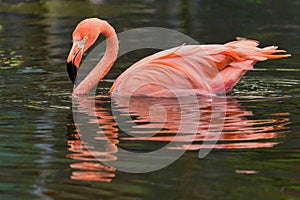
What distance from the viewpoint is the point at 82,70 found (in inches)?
354

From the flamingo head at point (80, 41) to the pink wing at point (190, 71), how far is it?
0.44 meters

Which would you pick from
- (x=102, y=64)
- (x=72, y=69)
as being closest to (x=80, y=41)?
(x=72, y=69)

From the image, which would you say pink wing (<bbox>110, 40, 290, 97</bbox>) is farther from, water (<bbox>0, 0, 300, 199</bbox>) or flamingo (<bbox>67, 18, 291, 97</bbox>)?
water (<bbox>0, 0, 300, 199</bbox>)

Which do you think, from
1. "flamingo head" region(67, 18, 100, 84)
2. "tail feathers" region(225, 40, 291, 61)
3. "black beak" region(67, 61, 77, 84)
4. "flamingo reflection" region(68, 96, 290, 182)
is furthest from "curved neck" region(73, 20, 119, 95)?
"tail feathers" region(225, 40, 291, 61)

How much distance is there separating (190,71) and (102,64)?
1.05 meters

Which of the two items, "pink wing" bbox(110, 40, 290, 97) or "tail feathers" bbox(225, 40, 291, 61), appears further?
"tail feathers" bbox(225, 40, 291, 61)

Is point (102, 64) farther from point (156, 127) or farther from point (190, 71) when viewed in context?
point (156, 127)

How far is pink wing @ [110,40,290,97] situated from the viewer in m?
7.35

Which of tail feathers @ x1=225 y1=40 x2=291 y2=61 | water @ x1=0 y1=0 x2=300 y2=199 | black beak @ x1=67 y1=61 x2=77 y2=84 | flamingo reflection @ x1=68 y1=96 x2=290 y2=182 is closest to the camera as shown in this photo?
water @ x1=0 y1=0 x2=300 y2=199

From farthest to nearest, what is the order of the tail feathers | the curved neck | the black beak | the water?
the curved neck
the tail feathers
the black beak
the water

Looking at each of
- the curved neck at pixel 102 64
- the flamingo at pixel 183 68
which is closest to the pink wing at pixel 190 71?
the flamingo at pixel 183 68

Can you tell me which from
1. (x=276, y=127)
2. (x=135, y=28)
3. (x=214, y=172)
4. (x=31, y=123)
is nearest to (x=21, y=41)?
(x=135, y=28)

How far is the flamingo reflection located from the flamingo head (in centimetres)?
33

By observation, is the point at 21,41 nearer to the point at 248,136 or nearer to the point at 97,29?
the point at 97,29
